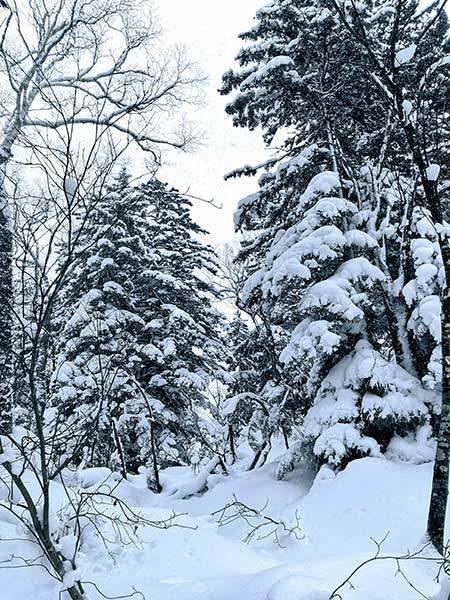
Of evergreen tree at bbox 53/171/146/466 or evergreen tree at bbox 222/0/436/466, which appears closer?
evergreen tree at bbox 222/0/436/466

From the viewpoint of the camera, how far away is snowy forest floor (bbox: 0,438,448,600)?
2408 millimetres

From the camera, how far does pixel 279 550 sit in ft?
13.5

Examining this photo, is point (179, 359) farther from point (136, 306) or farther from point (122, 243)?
point (122, 243)

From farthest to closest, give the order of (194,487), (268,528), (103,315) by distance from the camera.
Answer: (103,315), (194,487), (268,528)

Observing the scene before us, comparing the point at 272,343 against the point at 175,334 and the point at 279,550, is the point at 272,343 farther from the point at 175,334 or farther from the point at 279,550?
the point at 175,334

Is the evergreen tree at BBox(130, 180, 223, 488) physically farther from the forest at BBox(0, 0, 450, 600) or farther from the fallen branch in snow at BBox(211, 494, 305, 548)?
the fallen branch in snow at BBox(211, 494, 305, 548)

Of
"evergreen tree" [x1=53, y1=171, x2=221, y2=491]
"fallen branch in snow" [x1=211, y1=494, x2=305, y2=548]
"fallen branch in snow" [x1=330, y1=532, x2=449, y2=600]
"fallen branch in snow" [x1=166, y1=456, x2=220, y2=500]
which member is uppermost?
"evergreen tree" [x1=53, y1=171, x2=221, y2=491]

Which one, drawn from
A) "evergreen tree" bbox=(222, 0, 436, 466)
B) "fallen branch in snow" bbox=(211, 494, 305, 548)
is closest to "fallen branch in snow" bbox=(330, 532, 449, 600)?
"fallen branch in snow" bbox=(211, 494, 305, 548)

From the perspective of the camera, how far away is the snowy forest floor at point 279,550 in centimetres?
241

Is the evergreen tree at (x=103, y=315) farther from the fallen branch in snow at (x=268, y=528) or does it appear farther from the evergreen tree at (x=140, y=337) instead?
the fallen branch in snow at (x=268, y=528)

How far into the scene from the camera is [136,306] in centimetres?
1334

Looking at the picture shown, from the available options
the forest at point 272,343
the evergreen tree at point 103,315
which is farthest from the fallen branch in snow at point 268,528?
the evergreen tree at point 103,315

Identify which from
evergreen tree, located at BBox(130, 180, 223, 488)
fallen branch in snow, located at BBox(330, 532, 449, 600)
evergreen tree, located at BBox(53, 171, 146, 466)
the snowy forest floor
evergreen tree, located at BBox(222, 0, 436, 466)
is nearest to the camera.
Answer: fallen branch in snow, located at BBox(330, 532, 449, 600)

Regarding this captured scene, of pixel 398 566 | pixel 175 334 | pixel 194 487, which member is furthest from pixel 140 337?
pixel 398 566
